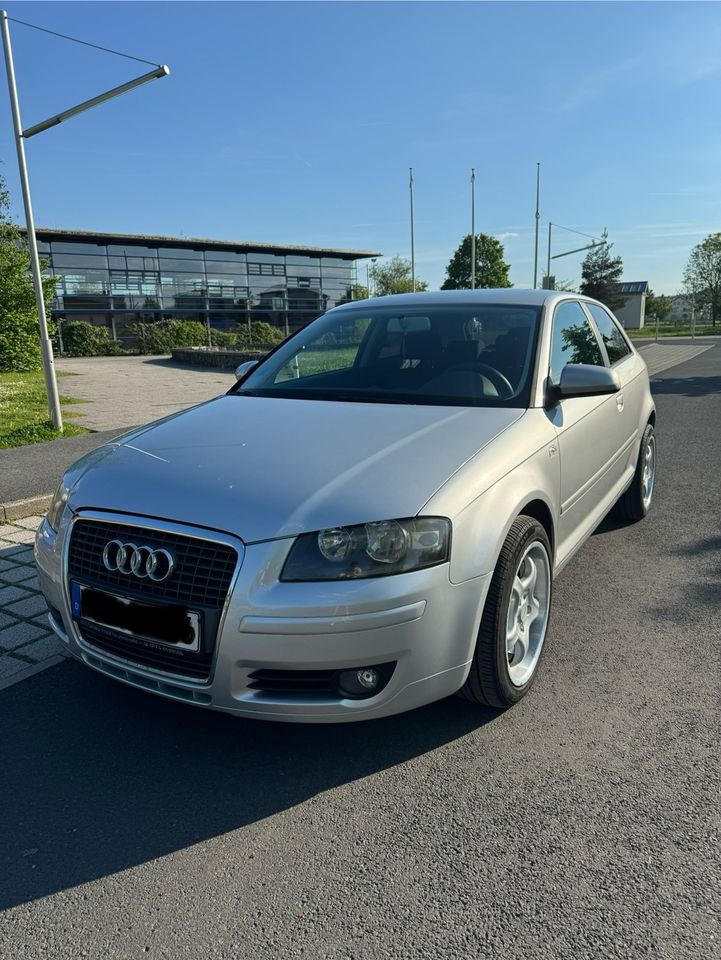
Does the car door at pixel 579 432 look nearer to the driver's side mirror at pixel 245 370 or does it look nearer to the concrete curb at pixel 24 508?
the driver's side mirror at pixel 245 370

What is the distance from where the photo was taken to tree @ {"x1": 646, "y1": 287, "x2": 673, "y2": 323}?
84938mm

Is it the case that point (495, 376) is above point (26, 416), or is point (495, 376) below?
above

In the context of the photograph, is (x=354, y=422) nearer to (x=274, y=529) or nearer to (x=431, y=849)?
(x=274, y=529)

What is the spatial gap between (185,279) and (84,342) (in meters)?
8.98

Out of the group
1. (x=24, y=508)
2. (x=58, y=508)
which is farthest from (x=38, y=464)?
(x=58, y=508)

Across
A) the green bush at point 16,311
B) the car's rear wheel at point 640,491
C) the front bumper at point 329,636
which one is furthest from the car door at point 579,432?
the green bush at point 16,311

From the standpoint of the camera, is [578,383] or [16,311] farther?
[16,311]

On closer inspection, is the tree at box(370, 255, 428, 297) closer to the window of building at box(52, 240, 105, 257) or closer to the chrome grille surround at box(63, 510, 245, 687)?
the window of building at box(52, 240, 105, 257)

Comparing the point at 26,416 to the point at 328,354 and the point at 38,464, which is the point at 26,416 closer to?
the point at 38,464

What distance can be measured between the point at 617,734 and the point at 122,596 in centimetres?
194

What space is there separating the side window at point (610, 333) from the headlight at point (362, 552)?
296cm

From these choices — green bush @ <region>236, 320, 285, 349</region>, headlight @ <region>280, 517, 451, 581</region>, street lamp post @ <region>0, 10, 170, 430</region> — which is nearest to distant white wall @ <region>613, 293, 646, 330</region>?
green bush @ <region>236, 320, 285, 349</region>

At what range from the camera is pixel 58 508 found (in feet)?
9.71

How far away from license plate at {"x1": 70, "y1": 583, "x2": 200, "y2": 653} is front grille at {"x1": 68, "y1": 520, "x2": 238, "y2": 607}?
4cm
